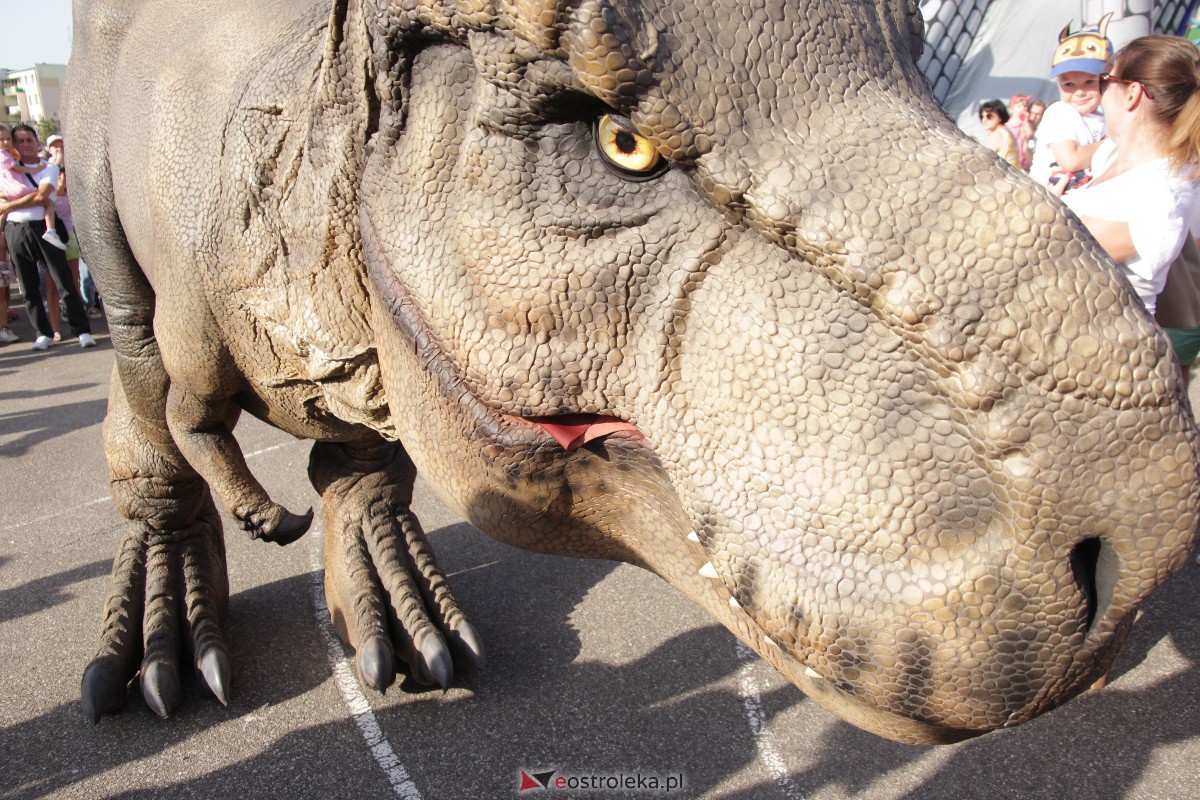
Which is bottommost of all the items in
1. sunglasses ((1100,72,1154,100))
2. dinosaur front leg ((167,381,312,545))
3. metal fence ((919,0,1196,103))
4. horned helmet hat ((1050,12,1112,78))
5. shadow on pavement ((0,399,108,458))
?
shadow on pavement ((0,399,108,458))

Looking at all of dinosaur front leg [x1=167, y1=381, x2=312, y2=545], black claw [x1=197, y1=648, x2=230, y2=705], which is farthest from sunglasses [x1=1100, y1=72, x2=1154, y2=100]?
black claw [x1=197, y1=648, x2=230, y2=705]

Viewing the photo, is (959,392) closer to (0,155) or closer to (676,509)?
(676,509)

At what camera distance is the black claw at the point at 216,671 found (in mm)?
2425

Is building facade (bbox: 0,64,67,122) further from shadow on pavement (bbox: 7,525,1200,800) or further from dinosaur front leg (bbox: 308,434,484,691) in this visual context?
shadow on pavement (bbox: 7,525,1200,800)

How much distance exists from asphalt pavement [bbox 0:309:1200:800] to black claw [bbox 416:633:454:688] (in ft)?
Result: 0.27

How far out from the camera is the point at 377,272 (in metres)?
1.23

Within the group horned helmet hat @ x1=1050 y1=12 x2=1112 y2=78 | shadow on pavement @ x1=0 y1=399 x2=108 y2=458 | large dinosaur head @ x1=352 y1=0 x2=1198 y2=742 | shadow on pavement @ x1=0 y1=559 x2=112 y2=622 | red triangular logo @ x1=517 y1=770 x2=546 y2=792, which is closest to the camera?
large dinosaur head @ x1=352 y1=0 x2=1198 y2=742

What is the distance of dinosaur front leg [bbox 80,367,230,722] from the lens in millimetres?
2441

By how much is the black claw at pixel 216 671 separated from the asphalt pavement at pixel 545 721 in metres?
0.08

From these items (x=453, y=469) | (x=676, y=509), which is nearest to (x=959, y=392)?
(x=676, y=509)

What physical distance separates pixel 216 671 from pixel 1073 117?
430cm

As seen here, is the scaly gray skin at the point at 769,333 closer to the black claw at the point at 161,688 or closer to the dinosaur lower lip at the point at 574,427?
the dinosaur lower lip at the point at 574,427

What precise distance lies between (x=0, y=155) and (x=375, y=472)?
6.43 m

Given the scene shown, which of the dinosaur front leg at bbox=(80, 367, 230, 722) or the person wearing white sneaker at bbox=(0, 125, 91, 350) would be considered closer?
the dinosaur front leg at bbox=(80, 367, 230, 722)
